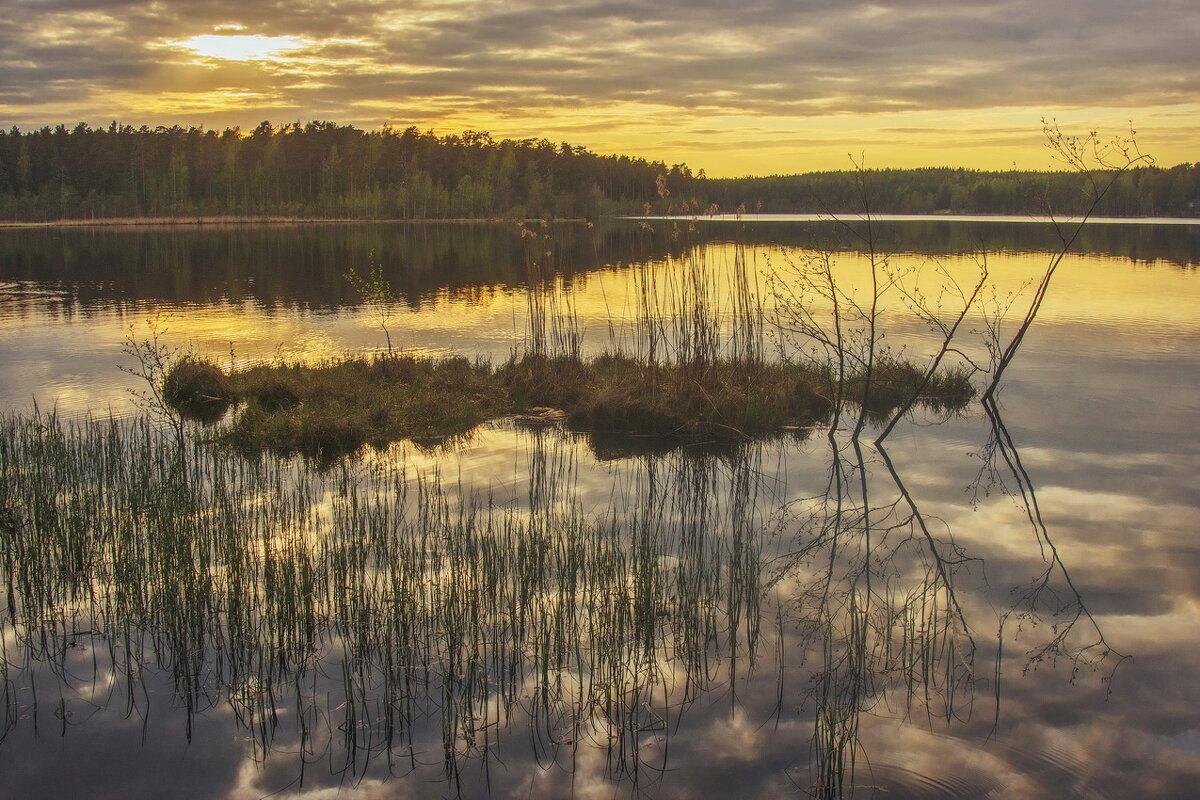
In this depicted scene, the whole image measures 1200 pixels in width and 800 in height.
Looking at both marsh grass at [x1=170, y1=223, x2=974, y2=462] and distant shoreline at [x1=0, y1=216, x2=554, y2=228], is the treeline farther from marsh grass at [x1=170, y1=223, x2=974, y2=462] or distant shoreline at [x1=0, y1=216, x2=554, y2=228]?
marsh grass at [x1=170, y1=223, x2=974, y2=462]

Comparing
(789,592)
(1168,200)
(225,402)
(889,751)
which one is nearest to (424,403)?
(225,402)

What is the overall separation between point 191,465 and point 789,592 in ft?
22.2

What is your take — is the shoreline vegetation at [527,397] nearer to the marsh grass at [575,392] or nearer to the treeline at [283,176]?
the marsh grass at [575,392]

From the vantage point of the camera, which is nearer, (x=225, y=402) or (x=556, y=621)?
(x=556, y=621)

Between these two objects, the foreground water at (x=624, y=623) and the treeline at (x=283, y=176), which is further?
the treeline at (x=283, y=176)

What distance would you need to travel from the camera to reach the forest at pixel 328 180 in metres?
108

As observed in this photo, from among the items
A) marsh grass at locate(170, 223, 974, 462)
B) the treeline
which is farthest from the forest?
Answer: marsh grass at locate(170, 223, 974, 462)

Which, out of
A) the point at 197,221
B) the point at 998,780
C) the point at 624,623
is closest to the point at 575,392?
the point at 624,623

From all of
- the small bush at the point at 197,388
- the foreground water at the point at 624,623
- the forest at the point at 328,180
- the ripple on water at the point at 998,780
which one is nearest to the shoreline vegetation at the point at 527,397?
the small bush at the point at 197,388

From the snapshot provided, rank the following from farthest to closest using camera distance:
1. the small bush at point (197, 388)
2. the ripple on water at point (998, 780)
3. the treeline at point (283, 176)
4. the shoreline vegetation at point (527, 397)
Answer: the treeline at point (283, 176), the small bush at point (197, 388), the shoreline vegetation at point (527, 397), the ripple on water at point (998, 780)

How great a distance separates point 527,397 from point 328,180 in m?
112

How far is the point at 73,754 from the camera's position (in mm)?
5020

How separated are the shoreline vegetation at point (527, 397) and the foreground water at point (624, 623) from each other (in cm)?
78

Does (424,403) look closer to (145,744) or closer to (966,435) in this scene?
(966,435)
